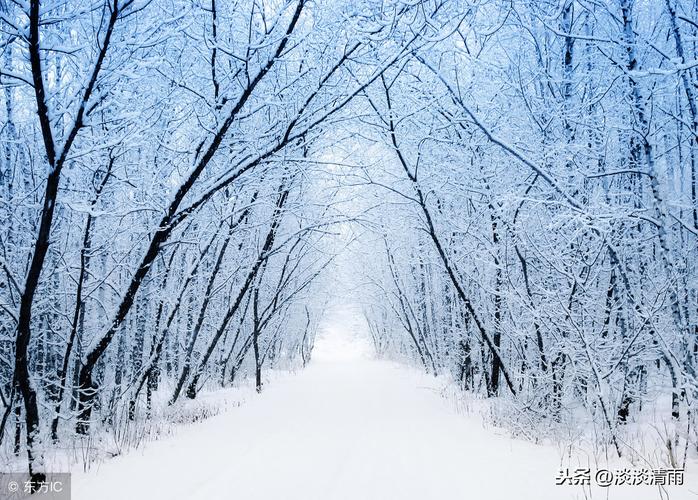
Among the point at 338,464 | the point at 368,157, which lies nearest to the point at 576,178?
the point at 368,157

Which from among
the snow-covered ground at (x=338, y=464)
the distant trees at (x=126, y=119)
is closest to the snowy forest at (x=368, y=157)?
the distant trees at (x=126, y=119)

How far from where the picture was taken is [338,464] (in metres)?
4.65

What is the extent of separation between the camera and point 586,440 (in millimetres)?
5352

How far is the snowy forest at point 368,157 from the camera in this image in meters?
4.33

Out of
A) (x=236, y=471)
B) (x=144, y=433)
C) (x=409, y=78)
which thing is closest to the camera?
(x=236, y=471)

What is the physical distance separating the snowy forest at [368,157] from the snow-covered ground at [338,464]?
2.48 feet

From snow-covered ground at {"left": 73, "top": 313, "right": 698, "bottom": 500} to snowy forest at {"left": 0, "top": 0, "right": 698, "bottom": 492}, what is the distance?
0.76m

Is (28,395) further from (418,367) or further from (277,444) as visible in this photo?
(418,367)

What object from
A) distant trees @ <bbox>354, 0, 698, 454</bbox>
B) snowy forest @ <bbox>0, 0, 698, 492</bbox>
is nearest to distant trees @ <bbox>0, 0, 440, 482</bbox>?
snowy forest @ <bbox>0, 0, 698, 492</bbox>

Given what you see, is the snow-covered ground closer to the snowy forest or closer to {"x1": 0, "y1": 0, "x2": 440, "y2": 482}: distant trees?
the snowy forest

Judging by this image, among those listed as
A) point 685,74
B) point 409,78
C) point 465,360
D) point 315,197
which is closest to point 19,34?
point 409,78

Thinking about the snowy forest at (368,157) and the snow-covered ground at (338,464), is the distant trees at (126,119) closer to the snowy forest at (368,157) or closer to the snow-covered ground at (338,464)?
the snowy forest at (368,157)

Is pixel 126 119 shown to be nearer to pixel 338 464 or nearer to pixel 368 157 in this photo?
pixel 368 157

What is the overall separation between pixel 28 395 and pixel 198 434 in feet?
9.77
